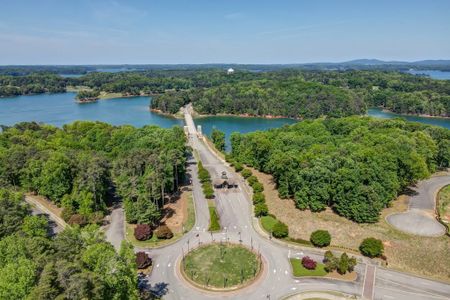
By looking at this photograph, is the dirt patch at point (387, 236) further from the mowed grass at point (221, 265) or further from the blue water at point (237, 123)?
the blue water at point (237, 123)

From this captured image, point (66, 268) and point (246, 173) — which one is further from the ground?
point (66, 268)

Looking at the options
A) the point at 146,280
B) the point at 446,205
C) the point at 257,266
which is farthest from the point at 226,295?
the point at 446,205

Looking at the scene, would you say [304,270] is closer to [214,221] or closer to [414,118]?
[214,221]

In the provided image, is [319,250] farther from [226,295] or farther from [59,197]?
[59,197]

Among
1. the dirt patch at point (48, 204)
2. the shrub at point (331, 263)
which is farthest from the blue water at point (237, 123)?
the shrub at point (331, 263)

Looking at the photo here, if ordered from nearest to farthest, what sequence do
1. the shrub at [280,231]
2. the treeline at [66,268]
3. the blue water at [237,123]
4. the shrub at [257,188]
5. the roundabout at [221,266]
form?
1. the treeline at [66,268]
2. the roundabout at [221,266]
3. the shrub at [280,231]
4. the shrub at [257,188]
5. the blue water at [237,123]

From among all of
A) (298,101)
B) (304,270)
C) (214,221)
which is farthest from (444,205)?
(298,101)

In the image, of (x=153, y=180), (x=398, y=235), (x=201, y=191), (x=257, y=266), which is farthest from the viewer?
(x=201, y=191)
